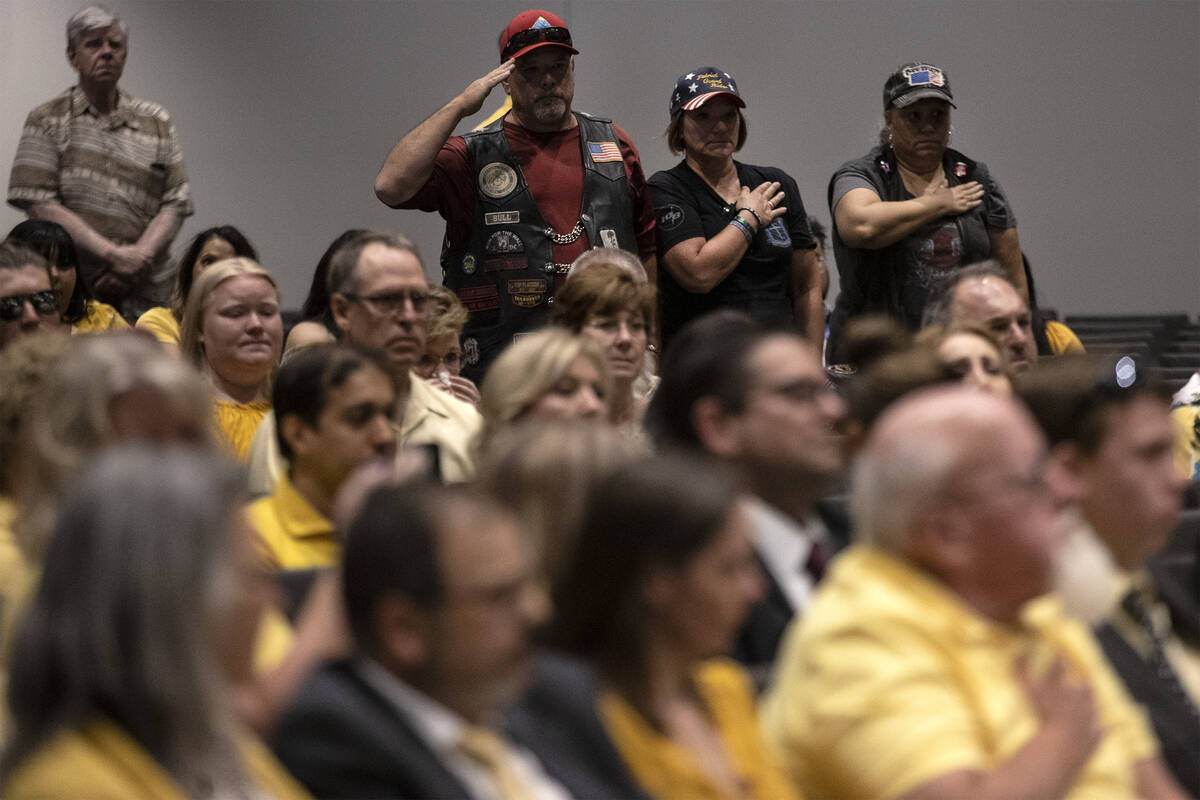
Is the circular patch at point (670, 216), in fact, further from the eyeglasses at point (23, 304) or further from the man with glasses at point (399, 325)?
the eyeglasses at point (23, 304)

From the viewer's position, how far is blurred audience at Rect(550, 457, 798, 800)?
1.65 meters

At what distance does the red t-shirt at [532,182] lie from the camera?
412cm

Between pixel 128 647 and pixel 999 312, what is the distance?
2.77 metres

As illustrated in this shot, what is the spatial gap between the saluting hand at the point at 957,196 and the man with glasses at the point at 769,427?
1.87 m

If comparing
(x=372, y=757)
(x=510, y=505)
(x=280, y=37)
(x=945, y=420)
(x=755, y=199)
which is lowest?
(x=372, y=757)

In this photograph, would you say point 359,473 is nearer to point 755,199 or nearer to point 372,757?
point 372,757

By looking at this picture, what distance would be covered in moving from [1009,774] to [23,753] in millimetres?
943

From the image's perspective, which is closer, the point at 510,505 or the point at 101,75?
the point at 510,505

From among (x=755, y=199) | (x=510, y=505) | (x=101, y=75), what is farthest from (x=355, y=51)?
(x=510, y=505)

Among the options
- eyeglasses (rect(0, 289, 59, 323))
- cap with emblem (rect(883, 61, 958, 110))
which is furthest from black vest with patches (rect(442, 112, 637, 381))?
eyeglasses (rect(0, 289, 59, 323))

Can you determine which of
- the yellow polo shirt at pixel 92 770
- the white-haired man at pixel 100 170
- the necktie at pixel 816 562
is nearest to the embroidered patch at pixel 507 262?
the white-haired man at pixel 100 170

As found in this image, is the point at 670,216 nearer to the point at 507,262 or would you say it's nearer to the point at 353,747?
the point at 507,262

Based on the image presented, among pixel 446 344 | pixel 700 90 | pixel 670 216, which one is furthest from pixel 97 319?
pixel 700 90

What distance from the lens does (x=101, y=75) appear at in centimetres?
514
